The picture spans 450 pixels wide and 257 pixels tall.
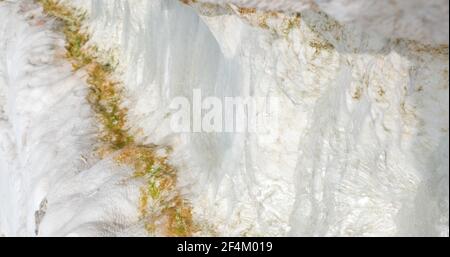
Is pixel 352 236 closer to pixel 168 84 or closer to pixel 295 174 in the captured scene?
pixel 295 174

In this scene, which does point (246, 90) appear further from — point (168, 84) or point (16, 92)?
point (16, 92)

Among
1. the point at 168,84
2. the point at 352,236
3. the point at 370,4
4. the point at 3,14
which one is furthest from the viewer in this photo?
the point at 3,14

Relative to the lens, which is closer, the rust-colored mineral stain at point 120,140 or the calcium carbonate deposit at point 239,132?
the calcium carbonate deposit at point 239,132

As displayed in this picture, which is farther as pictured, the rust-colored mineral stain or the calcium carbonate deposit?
the rust-colored mineral stain

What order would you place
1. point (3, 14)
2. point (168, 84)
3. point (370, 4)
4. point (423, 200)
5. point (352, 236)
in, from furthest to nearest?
point (3, 14) < point (168, 84) < point (352, 236) < point (423, 200) < point (370, 4)

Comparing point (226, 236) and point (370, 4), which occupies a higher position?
point (370, 4)

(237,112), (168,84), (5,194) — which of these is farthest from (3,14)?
(237,112)
